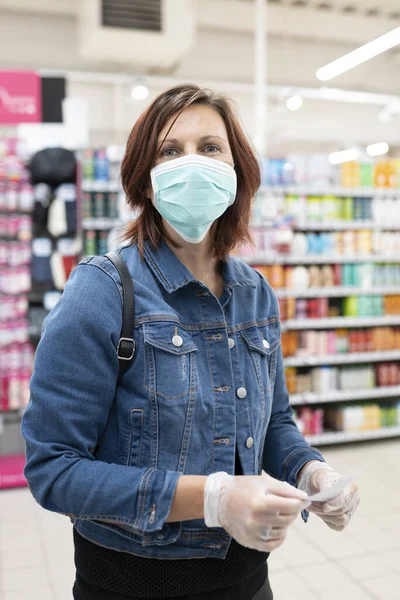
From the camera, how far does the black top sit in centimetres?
126

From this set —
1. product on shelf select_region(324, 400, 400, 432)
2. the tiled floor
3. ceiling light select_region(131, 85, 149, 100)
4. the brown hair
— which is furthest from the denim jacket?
ceiling light select_region(131, 85, 149, 100)

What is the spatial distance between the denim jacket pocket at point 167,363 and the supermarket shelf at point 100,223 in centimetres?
397

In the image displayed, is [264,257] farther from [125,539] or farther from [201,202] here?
[125,539]

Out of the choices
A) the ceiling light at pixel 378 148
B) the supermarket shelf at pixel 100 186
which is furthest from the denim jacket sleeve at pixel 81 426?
the ceiling light at pixel 378 148

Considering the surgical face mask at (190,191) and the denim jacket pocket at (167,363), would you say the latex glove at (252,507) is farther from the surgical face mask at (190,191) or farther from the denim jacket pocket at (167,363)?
the surgical face mask at (190,191)

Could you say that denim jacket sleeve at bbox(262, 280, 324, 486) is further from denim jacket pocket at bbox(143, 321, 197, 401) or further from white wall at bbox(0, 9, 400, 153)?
white wall at bbox(0, 9, 400, 153)

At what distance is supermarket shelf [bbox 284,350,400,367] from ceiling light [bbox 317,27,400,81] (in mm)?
2848

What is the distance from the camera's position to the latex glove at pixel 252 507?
3.38 ft

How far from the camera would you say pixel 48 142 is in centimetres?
520

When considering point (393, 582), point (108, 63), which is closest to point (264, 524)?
point (393, 582)

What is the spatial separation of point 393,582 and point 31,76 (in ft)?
15.4

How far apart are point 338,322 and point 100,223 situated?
2.44 meters

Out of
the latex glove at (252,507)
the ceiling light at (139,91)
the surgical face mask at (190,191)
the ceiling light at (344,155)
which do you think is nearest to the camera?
the latex glove at (252,507)

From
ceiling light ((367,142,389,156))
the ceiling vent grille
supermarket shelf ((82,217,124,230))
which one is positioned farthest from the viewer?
ceiling light ((367,142,389,156))
